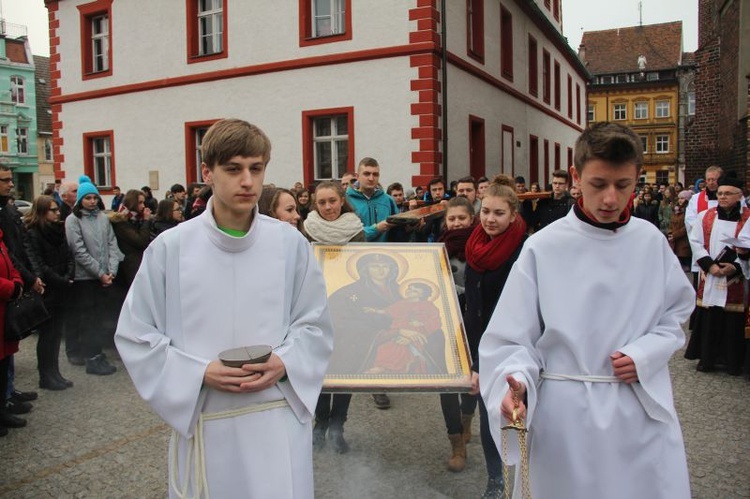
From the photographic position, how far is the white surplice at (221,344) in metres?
2.25

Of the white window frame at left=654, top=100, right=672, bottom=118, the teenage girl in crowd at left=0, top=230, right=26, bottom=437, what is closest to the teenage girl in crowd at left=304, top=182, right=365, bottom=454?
the teenage girl in crowd at left=0, top=230, right=26, bottom=437

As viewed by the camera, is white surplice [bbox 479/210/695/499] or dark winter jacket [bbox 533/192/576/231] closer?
white surplice [bbox 479/210/695/499]

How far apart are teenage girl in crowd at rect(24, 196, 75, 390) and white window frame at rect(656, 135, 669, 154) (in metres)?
64.3

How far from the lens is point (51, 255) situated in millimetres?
6734

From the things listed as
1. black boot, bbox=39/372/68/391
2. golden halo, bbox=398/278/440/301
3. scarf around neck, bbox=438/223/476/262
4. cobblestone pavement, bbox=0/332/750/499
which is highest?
scarf around neck, bbox=438/223/476/262

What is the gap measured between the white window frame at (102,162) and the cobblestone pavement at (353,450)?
564 inches

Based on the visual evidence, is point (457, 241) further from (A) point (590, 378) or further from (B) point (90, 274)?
(B) point (90, 274)

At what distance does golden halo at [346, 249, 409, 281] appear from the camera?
4.39 metres

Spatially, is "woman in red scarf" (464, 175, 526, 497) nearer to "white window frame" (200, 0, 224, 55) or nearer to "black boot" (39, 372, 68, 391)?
A: "black boot" (39, 372, 68, 391)

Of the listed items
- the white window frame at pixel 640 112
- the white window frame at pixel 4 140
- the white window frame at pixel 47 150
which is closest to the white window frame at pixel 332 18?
the white window frame at pixel 4 140

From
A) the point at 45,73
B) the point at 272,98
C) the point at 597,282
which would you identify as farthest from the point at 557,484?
the point at 45,73

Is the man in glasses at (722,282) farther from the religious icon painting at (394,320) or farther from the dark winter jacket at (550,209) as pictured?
the religious icon painting at (394,320)

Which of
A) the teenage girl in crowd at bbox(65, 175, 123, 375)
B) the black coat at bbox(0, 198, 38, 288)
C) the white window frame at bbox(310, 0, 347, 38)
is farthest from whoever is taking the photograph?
the white window frame at bbox(310, 0, 347, 38)

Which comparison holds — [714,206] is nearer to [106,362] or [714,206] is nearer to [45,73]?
[106,362]
